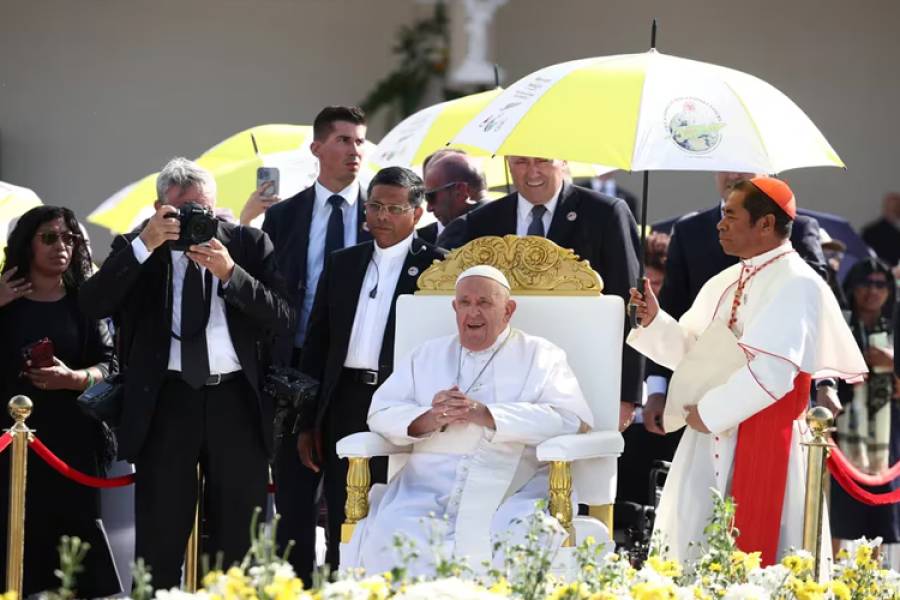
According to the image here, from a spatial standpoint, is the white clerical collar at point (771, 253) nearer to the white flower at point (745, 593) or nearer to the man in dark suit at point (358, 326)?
the man in dark suit at point (358, 326)

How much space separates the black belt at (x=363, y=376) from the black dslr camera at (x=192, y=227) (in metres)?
0.90

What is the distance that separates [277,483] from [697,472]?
1.73m

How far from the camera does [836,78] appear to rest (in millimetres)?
14422

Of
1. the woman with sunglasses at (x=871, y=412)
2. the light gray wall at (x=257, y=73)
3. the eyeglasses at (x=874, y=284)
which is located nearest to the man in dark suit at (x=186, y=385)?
the woman with sunglasses at (x=871, y=412)

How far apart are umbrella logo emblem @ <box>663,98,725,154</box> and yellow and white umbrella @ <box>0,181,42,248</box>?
10.5ft

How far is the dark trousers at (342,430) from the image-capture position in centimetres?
669

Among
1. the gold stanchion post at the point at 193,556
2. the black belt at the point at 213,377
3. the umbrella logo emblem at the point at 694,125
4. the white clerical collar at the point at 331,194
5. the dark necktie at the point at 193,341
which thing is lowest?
the gold stanchion post at the point at 193,556

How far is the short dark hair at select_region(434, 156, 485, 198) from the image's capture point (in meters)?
7.82

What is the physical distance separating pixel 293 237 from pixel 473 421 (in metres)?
1.69

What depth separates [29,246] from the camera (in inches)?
277

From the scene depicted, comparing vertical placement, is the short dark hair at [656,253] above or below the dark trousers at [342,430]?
above

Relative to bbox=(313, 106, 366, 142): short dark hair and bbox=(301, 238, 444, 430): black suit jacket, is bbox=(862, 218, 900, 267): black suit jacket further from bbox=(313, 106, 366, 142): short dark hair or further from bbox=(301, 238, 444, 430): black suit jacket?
bbox=(301, 238, 444, 430): black suit jacket

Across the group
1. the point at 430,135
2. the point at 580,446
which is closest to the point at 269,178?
Answer: the point at 430,135

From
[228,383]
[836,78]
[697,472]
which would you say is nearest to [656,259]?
[697,472]
